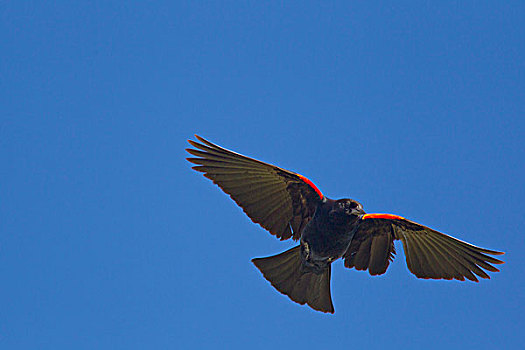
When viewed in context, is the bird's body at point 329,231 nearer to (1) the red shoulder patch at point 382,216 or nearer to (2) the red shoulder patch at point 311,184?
(2) the red shoulder patch at point 311,184

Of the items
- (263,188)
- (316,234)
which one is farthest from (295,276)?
(263,188)

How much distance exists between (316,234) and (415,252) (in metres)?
2.31

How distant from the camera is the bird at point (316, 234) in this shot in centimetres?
1219

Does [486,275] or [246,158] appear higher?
[246,158]

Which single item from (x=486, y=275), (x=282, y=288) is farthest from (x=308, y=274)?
(x=486, y=275)

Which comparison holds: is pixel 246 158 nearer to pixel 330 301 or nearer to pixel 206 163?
pixel 206 163

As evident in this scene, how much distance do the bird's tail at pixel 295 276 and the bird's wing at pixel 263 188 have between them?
1.44 feet

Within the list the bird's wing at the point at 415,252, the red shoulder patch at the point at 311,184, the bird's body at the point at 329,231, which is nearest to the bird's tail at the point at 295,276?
the bird's body at the point at 329,231

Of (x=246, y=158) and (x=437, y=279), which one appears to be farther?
(x=437, y=279)

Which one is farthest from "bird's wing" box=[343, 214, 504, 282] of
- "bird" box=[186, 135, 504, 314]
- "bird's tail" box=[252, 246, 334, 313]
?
"bird's tail" box=[252, 246, 334, 313]

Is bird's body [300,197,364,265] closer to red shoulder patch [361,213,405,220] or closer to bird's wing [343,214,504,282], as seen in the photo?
red shoulder patch [361,213,405,220]

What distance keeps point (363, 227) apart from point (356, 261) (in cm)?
72

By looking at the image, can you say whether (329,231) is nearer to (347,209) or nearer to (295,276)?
(347,209)

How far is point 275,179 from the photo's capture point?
12555mm
